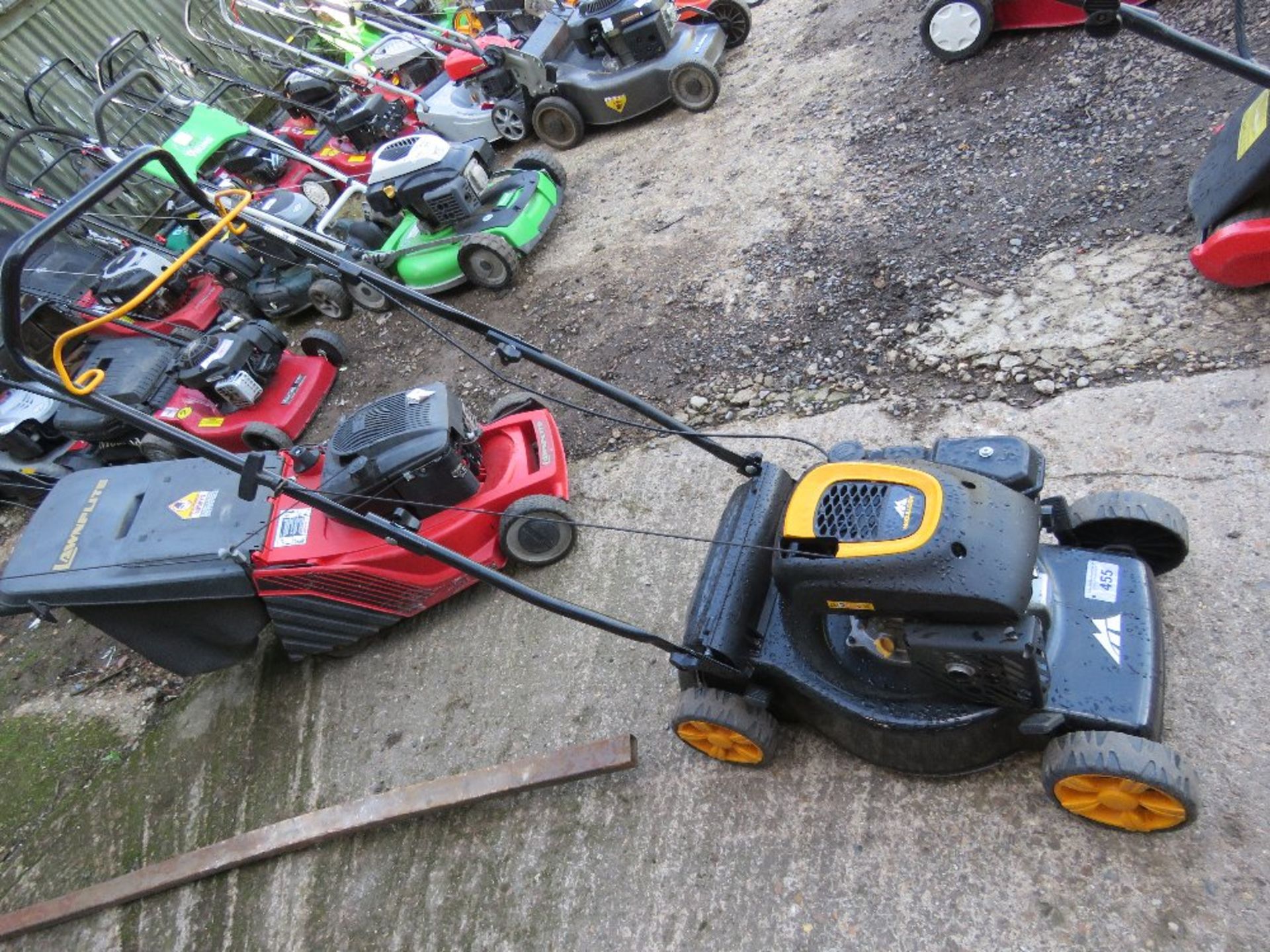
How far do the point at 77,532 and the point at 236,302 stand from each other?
3013mm

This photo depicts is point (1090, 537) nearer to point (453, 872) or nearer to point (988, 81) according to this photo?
point (453, 872)

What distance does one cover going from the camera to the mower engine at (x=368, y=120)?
6219 millimetres

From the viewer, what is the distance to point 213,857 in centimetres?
276

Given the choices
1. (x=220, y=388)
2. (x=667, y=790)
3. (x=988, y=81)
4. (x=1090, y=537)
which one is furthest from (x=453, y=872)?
(x=988, y=81)

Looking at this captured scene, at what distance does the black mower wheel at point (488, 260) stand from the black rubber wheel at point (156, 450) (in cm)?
202

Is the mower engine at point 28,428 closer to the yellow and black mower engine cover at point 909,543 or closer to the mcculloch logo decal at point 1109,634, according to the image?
the yellow and black mower engine cover at point 909,543

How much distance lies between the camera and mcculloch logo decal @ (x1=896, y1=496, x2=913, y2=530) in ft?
5.79

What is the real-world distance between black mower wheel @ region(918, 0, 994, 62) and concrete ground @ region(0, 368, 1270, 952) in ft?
8.75

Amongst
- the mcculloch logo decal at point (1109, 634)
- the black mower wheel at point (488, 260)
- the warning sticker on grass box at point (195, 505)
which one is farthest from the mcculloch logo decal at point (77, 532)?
the mcculloch logo decal at point (1109, 634)

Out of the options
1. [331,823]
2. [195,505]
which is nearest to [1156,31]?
[331,823]

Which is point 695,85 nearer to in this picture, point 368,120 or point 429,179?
point 429,179

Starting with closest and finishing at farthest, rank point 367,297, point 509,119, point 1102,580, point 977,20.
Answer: point 1102,580
point 977,20
point 367,297
point 509,119

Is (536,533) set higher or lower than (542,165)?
lower

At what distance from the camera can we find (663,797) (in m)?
2.47
